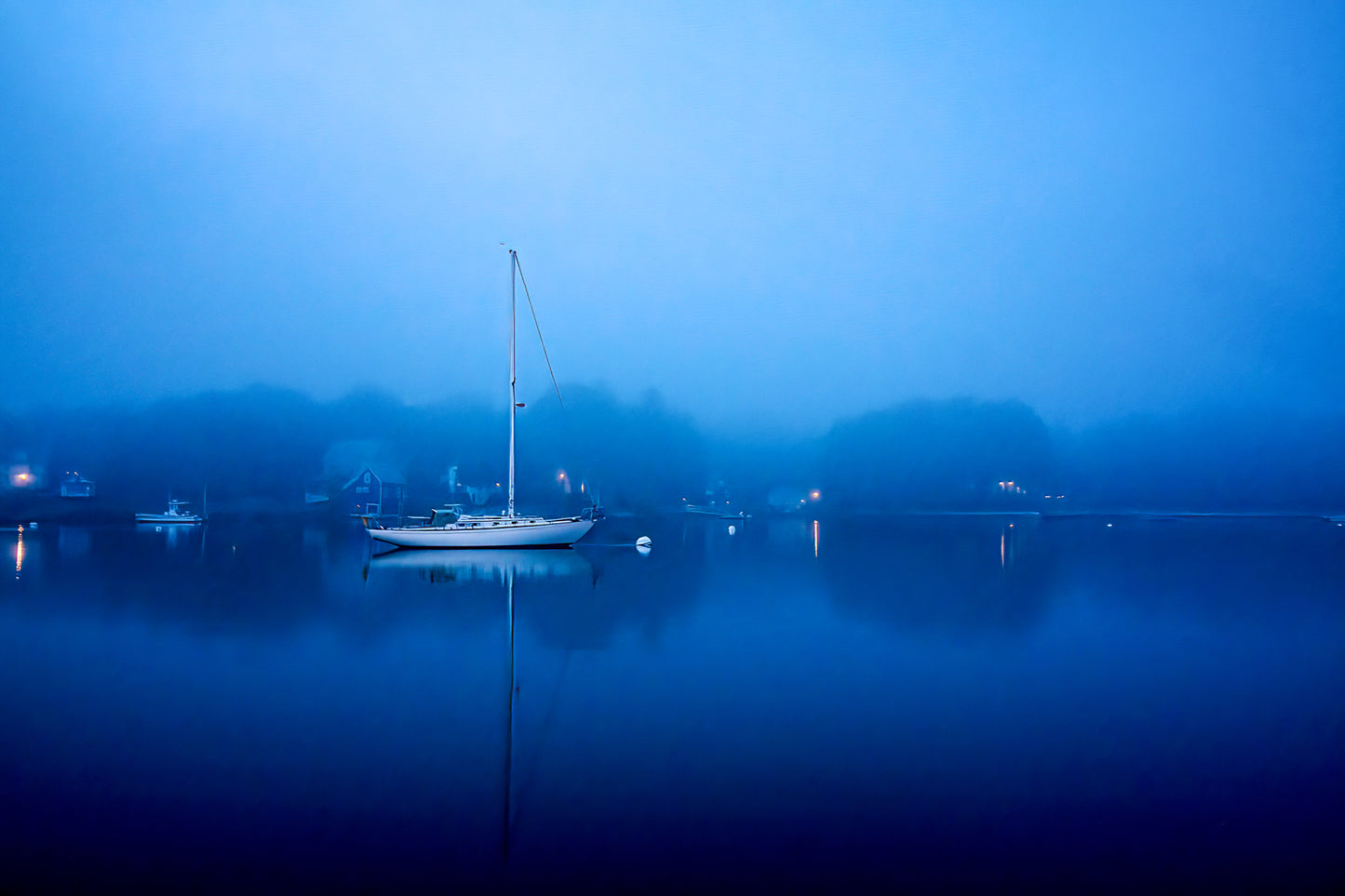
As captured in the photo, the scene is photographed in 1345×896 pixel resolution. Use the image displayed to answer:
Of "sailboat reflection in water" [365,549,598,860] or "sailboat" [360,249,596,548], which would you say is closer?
"sailboat reflection in water" [365,549,598,860]

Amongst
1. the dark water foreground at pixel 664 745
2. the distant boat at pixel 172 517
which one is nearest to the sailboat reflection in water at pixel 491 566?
the dark water foreground at pixel 664 745

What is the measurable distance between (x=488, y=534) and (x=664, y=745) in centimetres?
2781

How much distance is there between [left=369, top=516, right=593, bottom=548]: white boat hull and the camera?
35.1 metres

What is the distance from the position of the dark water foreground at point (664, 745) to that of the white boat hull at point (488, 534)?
15.0m

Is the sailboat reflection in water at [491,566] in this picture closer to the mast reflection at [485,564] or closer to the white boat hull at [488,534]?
the mast reflection at [485,564]

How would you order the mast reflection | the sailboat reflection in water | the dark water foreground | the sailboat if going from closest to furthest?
the dark water foreground < the sailboat reflection in water < the mast reflection < the sailboat

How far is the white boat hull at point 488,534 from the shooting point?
35.1 metres

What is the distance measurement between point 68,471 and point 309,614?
108 meters

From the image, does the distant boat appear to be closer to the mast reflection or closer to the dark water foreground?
the mast reflection

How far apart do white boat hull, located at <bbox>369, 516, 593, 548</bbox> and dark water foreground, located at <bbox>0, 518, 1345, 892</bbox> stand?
1497 cm

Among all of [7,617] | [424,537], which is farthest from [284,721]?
[424,537]

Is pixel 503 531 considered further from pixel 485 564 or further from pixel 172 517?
pixel 172 517

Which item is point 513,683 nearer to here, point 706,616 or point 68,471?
point 706,616

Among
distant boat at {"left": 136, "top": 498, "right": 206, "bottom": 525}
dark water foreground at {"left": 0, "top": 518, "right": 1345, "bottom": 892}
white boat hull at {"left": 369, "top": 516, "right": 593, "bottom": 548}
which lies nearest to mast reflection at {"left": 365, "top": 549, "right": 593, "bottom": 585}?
white boat hull at {"left": 369, "top": 516, "right": 593, "bottom": 548}
